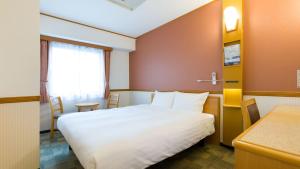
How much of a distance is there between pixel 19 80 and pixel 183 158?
2.26 meters

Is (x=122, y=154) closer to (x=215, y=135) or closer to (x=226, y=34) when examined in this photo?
(x=215, y=135)

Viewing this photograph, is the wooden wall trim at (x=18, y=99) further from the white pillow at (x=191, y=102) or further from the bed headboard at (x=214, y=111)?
the bed headboard at (x=214, y=111)

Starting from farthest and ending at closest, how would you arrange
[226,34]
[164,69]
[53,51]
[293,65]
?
[164,69] < [53,51] < [226,34] < [293,65]

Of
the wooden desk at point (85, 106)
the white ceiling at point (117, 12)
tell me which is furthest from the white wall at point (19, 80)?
the wooden desk at point (85, 106)

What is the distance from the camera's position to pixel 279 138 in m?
0.72

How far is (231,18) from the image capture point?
7.51 feet

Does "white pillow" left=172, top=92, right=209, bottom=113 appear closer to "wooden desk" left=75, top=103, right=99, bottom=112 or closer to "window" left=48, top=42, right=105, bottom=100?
"wooden desk" left=75, top=103, right=99, bottom=112

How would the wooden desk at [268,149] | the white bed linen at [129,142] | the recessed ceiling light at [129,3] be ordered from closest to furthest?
the wooden desk at [268,149]
the white bed linen at [129,142]
the recessed ceiling light at [129,3]

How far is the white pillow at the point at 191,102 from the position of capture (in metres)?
2.60

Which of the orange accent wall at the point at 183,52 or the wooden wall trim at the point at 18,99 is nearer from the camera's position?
the wooden wall trim at the point at 18,99

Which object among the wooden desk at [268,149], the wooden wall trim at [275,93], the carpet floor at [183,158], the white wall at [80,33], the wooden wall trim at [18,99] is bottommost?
the carpet floor at [183,158]

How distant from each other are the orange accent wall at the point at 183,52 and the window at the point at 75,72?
3.83ft

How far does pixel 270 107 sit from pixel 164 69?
7.18 ft

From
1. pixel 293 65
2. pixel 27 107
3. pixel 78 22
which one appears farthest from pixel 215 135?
pixel 78 22
